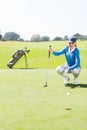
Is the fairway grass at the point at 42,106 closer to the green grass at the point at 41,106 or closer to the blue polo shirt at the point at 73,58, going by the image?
the green grass at the point at 41,106

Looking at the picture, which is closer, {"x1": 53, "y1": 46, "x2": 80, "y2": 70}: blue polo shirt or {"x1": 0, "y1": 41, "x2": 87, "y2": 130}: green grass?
{"x1": 0, "y1": 41, "x2": 87, "y2": 130}: green grass

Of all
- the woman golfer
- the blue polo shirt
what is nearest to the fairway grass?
the woman golfer

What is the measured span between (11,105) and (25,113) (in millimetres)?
970

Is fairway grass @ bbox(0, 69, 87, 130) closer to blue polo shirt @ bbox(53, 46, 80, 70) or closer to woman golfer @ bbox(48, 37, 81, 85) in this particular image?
woman golfer @ bbox(48, 37, 81, 85)

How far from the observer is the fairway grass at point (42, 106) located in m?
7.21

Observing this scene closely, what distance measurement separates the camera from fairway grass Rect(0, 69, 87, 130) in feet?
23.6

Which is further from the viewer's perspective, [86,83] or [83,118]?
[86,83]

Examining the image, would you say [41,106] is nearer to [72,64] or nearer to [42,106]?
[42,106]

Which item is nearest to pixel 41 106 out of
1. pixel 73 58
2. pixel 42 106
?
pixel 42 106

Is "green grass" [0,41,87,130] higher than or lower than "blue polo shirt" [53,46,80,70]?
lower

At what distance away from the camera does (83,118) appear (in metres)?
7.71

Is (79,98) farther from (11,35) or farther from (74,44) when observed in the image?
(11,35)

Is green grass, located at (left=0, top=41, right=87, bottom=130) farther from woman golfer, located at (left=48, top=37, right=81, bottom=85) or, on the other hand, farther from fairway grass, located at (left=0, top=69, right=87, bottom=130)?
woman golfer, located at (left=48, top=37, right=81, bottom=85)

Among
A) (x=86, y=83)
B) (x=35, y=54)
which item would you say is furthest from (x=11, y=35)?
(x=86, y=83)
